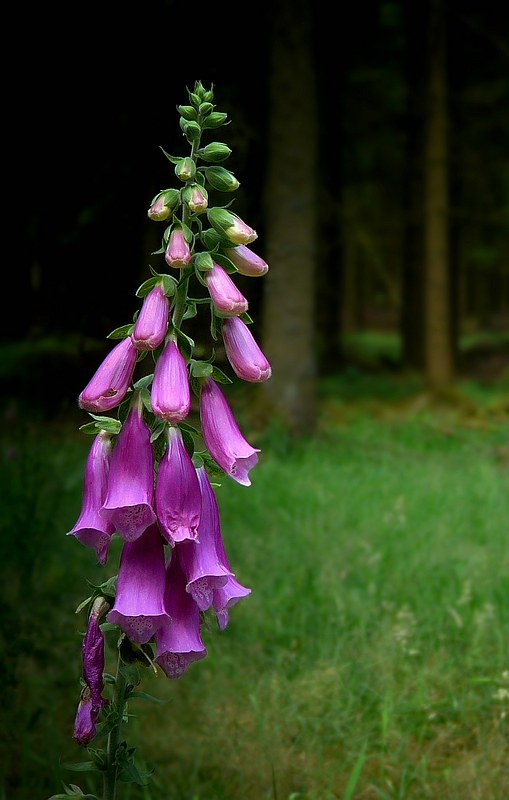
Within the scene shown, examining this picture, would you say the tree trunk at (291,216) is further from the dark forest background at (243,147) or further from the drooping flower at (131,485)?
the drooping flower at (131,485)

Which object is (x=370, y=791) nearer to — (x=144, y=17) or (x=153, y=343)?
(x=153, y=343)

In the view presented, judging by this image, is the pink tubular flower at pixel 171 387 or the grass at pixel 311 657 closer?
the pink tubular flower at pixel 171 387

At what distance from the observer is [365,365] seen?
49.7 feet

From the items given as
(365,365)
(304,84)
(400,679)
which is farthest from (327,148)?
(400,679)

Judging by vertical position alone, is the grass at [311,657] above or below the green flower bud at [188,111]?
below

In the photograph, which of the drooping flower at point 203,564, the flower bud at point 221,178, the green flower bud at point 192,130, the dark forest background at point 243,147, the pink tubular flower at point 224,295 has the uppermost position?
the dark forest background at point 243,147

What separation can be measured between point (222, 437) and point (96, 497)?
0.85ft

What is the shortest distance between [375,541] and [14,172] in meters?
4.60

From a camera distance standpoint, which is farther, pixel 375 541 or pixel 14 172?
pixel 14 172

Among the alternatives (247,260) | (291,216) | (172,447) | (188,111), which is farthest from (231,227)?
(291,216)

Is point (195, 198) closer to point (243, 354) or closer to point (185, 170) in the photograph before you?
point (185, 170)

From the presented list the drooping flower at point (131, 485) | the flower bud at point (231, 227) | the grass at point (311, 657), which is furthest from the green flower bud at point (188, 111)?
the grass at point (311, 657)

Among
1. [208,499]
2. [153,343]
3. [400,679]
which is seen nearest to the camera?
[153,343]

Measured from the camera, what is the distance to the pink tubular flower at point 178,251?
1510mm
